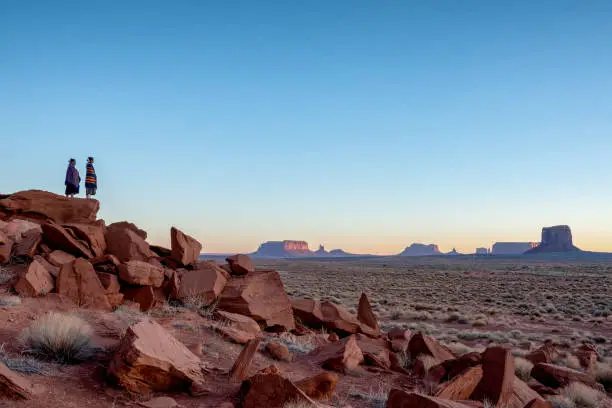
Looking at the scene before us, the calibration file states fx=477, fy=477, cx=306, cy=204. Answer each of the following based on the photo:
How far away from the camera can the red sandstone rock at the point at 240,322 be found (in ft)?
39.4

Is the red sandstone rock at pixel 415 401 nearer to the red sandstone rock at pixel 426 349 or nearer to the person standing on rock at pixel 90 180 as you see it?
the red sandstone rock at pixel 426 349

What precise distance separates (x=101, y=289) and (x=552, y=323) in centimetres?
2333

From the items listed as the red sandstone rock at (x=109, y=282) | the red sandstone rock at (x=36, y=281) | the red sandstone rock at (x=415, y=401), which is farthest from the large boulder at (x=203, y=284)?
the red sandstone rock at (x=415, y=401)

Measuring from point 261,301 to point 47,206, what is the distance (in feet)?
29.1

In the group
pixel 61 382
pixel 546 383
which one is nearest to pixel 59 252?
pixel 61 382

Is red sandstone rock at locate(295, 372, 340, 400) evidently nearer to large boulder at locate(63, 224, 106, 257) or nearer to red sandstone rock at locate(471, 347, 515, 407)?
red sandstone rock at locate(471, 347, 515, 407)

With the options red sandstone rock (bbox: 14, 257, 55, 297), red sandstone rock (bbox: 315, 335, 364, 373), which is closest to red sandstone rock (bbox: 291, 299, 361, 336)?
red sandstone rock (bbox: 315, 335, 364, 373)

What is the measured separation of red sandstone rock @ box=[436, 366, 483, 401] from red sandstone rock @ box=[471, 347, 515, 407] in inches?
5.4

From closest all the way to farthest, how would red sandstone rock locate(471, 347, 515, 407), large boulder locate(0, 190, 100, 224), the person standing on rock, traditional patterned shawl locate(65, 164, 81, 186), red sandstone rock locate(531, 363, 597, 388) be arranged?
red sandstone rock locate(471, 347, 515, 407), red sandstone rock locate(531, 363, 597, 388), large boulder locate(0, 190, 100, 224), traditional patterned shawl locate(65, 164, 81, 186), the person standing on rock

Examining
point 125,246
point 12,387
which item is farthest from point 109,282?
point 12,387

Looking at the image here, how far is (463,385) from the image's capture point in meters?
8.41

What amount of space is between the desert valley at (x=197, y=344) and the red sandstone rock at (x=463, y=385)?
2 cm

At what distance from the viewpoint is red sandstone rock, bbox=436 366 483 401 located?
26.7ft

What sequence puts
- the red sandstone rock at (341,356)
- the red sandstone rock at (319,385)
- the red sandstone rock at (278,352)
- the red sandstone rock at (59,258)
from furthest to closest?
the red sandstone rock at (59,258) → the red sandstone rock at (278,352) → the red sandstone rock at (341,356) → the red sandstone rock at (319,385)
